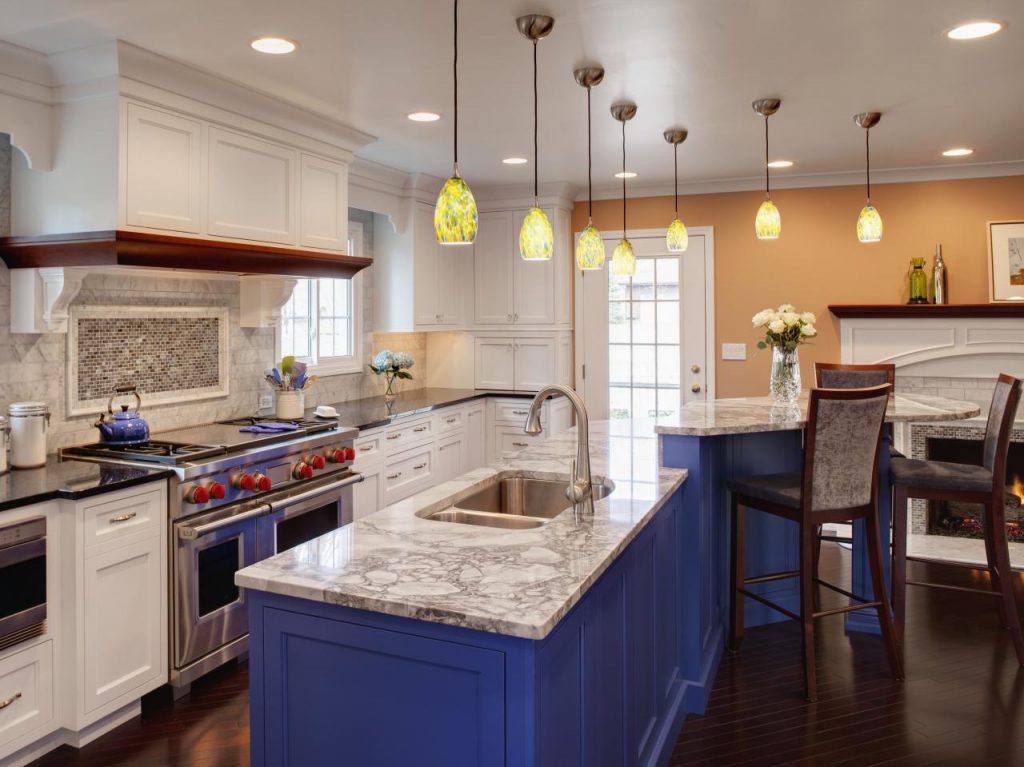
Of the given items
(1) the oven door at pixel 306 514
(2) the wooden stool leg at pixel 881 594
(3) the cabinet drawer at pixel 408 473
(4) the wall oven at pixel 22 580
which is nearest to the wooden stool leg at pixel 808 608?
(2) the wooden stool leg at pixel 881 594

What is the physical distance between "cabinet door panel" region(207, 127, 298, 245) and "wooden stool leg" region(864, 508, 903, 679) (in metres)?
2.89

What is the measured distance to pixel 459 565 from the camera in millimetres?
1831

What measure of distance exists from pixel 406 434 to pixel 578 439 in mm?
2659

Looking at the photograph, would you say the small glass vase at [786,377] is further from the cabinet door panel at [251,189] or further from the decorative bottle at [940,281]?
the cabinet door panel at [251,189]

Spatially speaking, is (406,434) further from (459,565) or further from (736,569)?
(459,565)

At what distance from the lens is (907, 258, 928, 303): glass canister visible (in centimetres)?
529

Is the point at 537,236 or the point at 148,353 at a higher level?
the point at 537,236

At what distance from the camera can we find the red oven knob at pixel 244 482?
324 centimetres

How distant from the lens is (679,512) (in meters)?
2.99

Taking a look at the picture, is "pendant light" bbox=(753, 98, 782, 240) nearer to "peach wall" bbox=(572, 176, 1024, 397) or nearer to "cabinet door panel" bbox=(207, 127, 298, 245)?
"peach wall" bbox=(572, 176, 1024, 397)

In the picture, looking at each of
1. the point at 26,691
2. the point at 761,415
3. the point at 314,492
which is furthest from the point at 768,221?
the point at 26,691

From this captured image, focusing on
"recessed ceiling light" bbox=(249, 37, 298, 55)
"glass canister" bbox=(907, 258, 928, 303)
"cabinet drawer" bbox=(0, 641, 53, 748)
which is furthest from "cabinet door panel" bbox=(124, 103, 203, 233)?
"glass canister" bbox=(907, 258, 928, 303)

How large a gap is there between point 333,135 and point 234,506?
6.42 feet

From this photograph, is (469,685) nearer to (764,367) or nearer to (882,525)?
(882,525)
